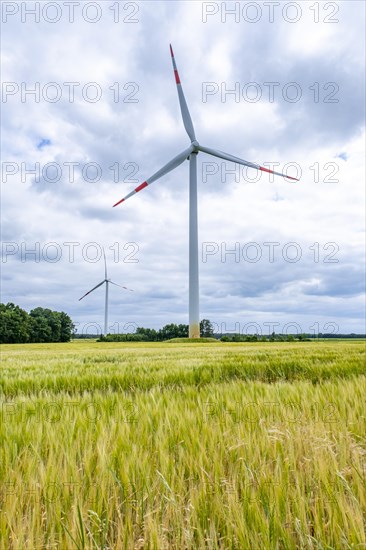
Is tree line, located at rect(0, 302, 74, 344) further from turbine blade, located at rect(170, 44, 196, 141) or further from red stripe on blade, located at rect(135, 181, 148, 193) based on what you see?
turbine blade, located at rect(170, 44, 196, 141)

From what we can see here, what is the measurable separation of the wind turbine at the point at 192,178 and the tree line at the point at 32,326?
5517 centimetres

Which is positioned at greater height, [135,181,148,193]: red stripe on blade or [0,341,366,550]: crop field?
[135,181,148,193]: red stripe on blade

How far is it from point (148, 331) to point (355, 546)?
105 m

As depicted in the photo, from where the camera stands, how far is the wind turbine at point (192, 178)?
3766cm

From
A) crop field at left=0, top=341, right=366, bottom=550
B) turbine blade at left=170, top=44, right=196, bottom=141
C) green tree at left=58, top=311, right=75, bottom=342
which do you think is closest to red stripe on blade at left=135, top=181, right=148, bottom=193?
turbine blade at left=170, top=44, right=196, bottom=141

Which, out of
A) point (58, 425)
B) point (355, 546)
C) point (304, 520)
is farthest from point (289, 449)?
point (58, 425)

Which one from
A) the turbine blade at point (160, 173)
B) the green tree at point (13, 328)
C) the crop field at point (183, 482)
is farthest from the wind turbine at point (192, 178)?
the green tree at point (13, 328)

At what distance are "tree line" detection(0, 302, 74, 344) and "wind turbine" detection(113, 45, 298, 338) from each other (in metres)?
55.2

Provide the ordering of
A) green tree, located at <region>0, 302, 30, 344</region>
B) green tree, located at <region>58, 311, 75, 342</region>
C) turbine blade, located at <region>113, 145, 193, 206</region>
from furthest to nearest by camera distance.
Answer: green tree, located at <region>58, 311, 75, 342</region> → green tree, located at <region>0, 302, 30, 344</region> → turbine blade, located at <region>113, 145, 193, 206</region>

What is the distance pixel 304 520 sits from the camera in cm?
141

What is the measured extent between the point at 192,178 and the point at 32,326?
226 ft

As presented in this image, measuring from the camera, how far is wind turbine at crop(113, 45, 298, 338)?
37.7 m

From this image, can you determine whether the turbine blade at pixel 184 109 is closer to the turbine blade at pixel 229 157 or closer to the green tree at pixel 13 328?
the turbine blade at pixel 229 157

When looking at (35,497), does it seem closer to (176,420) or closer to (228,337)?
(176,420)
